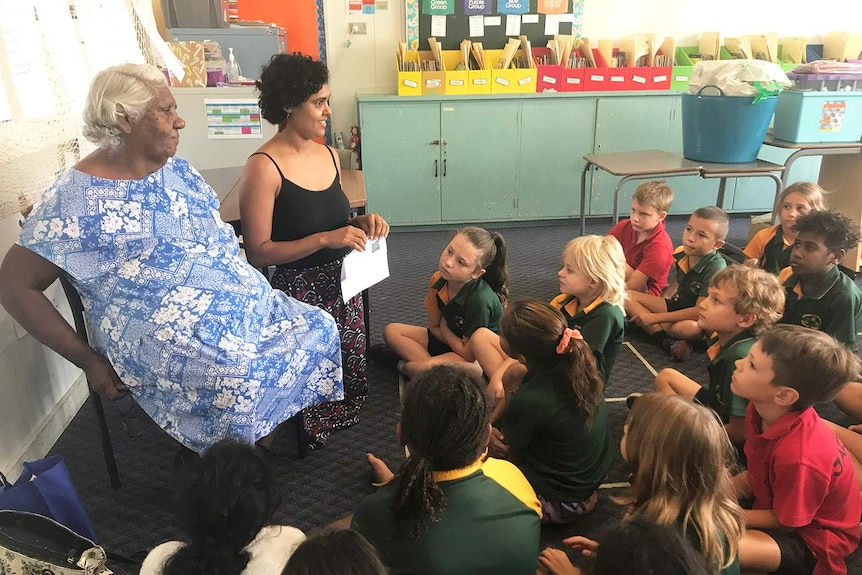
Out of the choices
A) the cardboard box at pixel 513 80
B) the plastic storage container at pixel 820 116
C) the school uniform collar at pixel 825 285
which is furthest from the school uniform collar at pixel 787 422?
the cardboard box at pixel 513 80

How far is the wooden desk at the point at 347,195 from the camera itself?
221 centimetres

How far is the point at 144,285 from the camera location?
1634 mm

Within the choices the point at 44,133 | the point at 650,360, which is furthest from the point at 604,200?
the point at 44,133

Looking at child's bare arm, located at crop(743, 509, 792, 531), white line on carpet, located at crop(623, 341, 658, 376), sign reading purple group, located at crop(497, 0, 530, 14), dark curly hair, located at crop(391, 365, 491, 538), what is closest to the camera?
dark curly hair, located at crop(391, 365, 491, 538)

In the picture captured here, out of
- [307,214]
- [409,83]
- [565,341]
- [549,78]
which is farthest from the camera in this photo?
[549,78]

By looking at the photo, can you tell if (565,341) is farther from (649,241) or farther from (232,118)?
(232,118)

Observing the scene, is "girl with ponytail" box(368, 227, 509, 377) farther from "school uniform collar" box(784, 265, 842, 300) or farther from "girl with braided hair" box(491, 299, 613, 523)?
"school uniform collar" box(784, 265, 842, 300)

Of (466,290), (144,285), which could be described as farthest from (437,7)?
(144,285)

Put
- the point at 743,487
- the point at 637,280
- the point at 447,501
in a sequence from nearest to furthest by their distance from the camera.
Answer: the point at 447,501
the point at 743,487
the point at 637,280

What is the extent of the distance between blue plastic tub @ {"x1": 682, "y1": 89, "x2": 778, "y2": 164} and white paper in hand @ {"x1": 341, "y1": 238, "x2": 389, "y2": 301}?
84.7 inches

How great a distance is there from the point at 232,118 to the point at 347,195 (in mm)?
728

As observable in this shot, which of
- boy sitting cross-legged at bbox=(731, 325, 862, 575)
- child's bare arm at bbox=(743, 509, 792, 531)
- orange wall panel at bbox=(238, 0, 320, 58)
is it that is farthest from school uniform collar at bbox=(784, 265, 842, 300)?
orange wall panel at bbox=(238, 0, 320, 58)

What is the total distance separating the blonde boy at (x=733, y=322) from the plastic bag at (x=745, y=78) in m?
1.50

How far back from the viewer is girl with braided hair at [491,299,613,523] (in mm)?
1645
